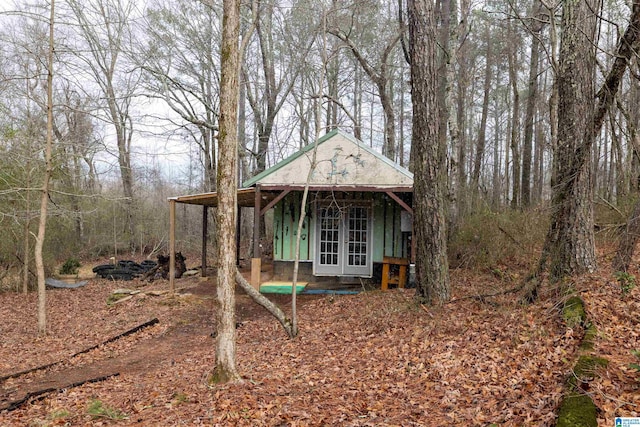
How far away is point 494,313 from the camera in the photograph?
6.01 meters

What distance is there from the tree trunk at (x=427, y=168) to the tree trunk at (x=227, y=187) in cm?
348

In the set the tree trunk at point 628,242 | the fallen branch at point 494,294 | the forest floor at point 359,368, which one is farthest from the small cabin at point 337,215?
the tree trunk at point 628,242

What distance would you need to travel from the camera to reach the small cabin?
10.9 metres

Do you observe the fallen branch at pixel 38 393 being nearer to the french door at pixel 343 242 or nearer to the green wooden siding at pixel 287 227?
the green wooden siding at pixel 287 227

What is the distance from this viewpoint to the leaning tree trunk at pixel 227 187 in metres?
4.95

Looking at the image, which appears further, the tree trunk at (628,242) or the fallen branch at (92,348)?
the fallen branch at (92,348)

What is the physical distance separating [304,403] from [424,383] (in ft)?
4.37

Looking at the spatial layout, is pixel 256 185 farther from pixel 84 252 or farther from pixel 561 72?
pixel 84 252

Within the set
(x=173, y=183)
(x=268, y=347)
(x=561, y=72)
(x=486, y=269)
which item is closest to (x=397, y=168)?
(x=486, y=269)

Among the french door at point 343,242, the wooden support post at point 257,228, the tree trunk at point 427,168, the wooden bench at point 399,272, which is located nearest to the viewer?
the tree trunk at point 427,168

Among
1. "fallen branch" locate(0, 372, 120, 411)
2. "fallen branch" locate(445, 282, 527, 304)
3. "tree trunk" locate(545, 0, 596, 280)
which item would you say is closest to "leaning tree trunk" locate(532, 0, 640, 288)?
"tree trunk" locate(545, 0, 596, 280)

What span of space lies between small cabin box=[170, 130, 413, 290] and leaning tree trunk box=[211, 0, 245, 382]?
18.6 ft

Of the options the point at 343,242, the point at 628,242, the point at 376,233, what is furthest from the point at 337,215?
the point at 628,242

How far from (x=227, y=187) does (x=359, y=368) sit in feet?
9.36
